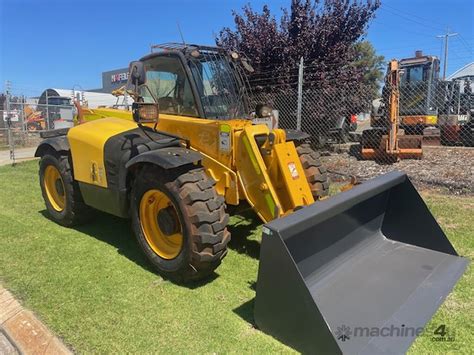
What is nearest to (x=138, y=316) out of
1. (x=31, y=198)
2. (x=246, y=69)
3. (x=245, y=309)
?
(x=245, y=309)

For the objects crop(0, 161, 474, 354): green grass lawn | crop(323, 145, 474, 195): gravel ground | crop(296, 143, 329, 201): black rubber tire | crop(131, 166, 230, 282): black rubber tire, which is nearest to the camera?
crop(0, 161, 474, 354): green grass lawn

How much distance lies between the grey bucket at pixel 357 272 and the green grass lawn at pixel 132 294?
0.57 ft

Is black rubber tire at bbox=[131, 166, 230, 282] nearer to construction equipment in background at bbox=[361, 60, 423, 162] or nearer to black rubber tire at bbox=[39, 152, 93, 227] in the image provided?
black rubber tire at bbox=[39, 152, 93, 227]

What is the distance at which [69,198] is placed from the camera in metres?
5.19

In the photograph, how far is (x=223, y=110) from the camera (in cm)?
466

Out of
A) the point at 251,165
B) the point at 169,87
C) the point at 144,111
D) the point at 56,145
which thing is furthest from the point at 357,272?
the point at 56,145

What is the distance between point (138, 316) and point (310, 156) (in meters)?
2.77

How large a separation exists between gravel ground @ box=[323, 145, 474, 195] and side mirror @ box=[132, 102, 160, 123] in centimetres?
410

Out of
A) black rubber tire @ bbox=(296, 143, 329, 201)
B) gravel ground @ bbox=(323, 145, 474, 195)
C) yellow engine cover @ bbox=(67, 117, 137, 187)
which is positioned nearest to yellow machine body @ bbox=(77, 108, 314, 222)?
black rubber tire @ bbox=(296, 143, 329, 201)

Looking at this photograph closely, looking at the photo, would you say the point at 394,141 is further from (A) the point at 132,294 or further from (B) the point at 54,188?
(A) the point at 132,294

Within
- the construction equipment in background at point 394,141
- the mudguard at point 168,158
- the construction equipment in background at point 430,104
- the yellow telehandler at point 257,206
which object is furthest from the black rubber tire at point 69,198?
the construction equipment in background at point 430,104

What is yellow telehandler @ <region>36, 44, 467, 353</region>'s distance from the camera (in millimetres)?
2865

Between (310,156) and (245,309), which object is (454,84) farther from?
(245,309)

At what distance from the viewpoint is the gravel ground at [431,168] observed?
25.2 ft
